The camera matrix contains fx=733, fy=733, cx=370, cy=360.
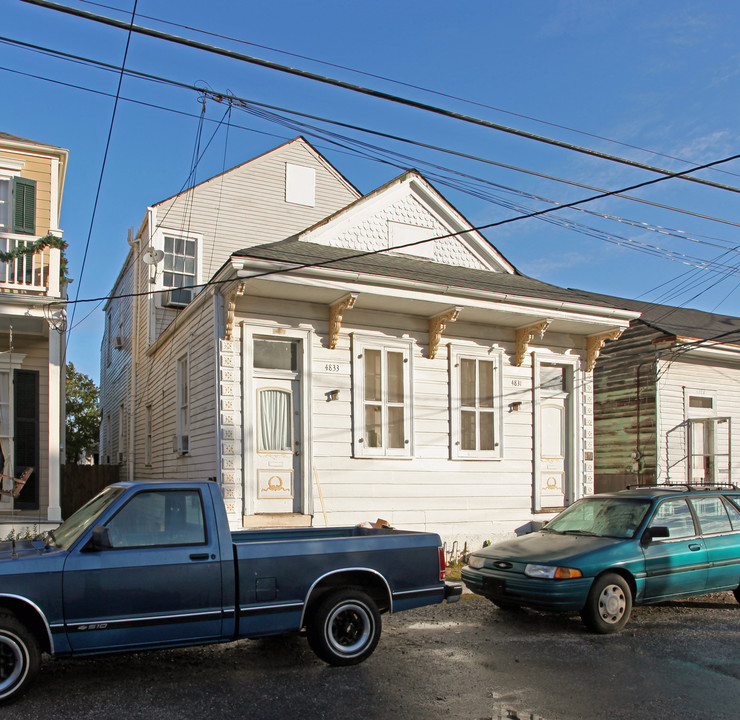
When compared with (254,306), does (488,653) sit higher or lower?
lower

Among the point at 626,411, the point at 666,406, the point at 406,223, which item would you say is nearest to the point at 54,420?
the point at 406,223

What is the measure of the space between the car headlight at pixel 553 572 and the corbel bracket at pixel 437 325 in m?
4.92

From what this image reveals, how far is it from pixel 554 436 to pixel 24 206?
33.0 ft

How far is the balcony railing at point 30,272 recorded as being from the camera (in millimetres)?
11492

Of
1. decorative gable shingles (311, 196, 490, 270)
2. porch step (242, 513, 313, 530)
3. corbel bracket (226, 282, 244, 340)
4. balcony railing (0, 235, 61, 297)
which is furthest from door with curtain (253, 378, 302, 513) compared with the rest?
balcony railing (0, 235, 61, 297)

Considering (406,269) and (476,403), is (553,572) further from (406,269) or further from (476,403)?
(406,269)

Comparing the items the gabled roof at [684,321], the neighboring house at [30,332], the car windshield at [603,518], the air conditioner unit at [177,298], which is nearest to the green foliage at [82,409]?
the air conditioner unit at [177,298]

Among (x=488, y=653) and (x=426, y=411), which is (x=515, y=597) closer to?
(x=488, y=653)

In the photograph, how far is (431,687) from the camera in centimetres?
577

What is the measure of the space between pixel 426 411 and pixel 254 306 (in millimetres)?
3352

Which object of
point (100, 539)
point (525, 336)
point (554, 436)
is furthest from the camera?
point (554, 436)

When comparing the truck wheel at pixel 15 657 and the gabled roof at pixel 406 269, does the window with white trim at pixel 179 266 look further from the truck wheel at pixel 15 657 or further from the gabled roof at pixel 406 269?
the truck wheel at pixel 15 657

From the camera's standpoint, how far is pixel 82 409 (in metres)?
35.5

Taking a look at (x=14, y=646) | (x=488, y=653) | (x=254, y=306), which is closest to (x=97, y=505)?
(x=14, y=646)
